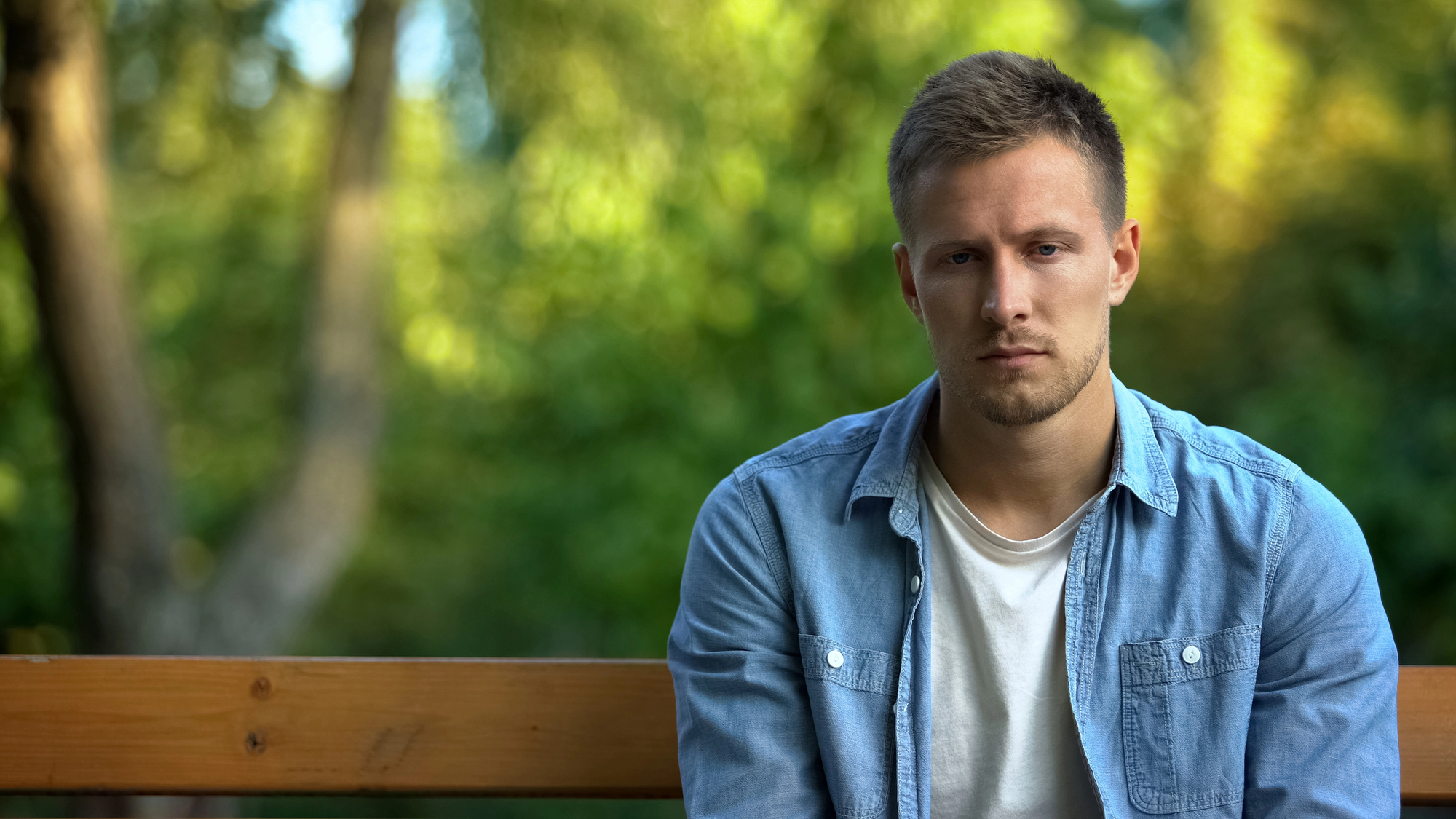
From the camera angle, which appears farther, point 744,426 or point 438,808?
point 438,808

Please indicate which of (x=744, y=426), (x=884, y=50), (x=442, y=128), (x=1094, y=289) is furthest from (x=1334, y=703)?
(x=442, y=128)

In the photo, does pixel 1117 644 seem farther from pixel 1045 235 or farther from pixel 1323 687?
pixel 1045 235

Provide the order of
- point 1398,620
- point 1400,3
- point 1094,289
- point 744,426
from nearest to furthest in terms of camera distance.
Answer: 1. point 1094,289
2. point 744,426
3. point 1398,620
4. point 1400,3

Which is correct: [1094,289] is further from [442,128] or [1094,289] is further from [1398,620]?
[442,128]

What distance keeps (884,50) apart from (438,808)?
8.26 metres

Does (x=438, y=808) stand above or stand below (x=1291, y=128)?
below

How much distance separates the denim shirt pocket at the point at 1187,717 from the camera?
1776 mm

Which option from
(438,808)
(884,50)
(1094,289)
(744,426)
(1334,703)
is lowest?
A: (438,808)

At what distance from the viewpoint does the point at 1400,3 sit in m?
7.70

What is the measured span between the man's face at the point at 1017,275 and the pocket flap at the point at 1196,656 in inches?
14.5

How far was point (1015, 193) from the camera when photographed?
72.5 inches

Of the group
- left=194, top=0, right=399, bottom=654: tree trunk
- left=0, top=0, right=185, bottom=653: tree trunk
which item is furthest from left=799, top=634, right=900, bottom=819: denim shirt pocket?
left=194, top=0, right=399, bottom=654: tree trunk

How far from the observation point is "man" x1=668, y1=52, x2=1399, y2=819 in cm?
178

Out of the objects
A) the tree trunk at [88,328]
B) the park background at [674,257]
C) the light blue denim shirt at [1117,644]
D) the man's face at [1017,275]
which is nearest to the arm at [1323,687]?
the light blue denim shirt at [1117,644]
